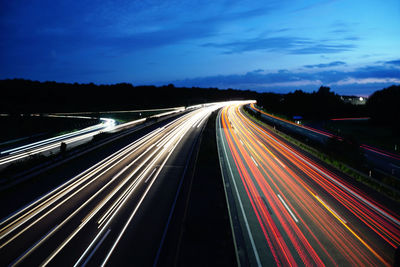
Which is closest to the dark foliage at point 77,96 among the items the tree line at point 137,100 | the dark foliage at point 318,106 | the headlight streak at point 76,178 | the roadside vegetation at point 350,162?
the tree line at point 137,100

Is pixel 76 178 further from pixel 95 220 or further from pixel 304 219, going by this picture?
pixel 304 219

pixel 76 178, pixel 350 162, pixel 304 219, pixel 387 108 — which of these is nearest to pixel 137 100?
pixel 387 108

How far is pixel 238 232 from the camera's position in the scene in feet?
36.4

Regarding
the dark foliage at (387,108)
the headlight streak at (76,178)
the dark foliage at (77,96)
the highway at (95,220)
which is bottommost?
the highway at (95,220)

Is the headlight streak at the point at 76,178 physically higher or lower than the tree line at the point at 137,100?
lower

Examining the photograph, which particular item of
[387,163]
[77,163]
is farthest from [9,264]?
[387,163]

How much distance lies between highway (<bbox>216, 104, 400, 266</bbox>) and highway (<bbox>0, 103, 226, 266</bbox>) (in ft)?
15.0

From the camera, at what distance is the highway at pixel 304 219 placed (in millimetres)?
9705

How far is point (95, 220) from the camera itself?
39.3ft

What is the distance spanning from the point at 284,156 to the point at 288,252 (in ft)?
54.0

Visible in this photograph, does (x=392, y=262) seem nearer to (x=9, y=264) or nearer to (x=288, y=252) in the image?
(x=288, y=252)

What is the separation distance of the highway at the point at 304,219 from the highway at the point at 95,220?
4578 millimetres

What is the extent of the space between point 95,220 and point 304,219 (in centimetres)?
1166

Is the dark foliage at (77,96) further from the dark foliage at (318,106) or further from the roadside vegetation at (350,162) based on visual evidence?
the roadside vegetation at (350,162)
